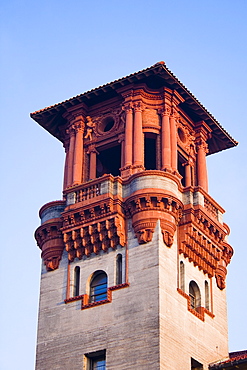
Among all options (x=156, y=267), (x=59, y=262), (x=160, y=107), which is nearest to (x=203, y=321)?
(x=156, y=267)

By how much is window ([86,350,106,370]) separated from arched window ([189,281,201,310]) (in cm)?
612

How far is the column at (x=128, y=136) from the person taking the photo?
51344 millimetres

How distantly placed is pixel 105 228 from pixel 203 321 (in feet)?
22.5

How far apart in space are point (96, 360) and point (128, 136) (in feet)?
41.0

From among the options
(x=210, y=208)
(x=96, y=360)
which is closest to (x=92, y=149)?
(x=210, y=208)

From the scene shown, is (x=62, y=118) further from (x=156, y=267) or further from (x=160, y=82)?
(x=156, y=267)

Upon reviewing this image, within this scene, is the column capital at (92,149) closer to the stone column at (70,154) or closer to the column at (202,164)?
the stone column at (70,154)

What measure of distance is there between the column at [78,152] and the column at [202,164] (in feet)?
22.6

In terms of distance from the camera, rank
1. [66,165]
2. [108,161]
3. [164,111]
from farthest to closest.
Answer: [108,161], [66,165], [164,111]

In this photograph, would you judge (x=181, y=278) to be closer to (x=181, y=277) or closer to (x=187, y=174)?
(x=181, y=277)

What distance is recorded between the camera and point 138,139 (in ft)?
170

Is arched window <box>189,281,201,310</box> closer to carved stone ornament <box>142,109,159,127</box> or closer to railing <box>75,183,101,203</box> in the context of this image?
railing <box>75,183,101,203</box>

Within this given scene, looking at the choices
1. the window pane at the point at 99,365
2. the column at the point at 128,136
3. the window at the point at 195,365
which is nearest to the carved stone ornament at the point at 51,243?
the column at the point at 128,136

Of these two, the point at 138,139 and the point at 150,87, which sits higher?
the point at 150,87
